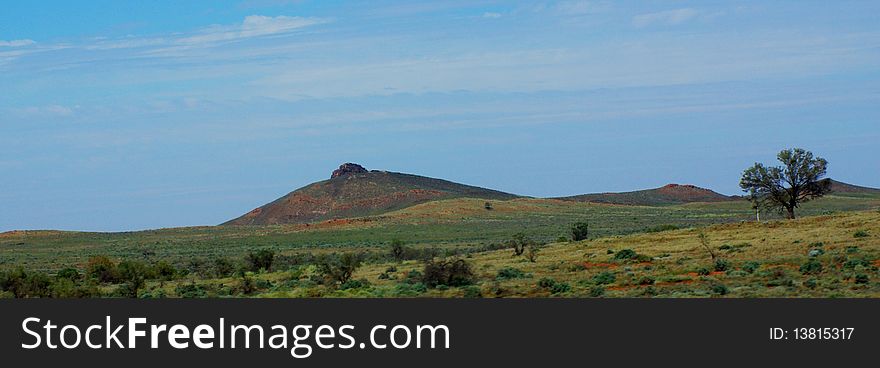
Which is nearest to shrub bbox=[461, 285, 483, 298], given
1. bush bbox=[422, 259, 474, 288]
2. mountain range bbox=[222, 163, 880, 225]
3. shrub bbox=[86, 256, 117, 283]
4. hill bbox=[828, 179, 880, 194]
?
bush bbox=[422, 259, 474, 288]

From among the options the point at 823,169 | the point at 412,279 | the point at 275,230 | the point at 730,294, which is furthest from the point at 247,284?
the point at 275,230

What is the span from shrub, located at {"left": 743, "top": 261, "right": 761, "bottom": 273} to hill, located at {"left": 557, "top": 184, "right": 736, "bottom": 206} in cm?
12761

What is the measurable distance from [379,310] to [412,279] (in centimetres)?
1693

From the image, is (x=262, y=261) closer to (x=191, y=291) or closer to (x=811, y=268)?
(x=191, y=291)

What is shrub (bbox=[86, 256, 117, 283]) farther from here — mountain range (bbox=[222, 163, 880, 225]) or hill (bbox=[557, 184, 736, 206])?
hill (bbox=[557, 184, 736, 206])

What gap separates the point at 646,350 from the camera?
61.9ft

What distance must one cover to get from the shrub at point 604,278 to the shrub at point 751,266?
4.06 metres

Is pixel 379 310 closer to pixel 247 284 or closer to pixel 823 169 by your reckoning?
pixel 247 284

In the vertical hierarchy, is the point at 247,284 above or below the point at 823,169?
below

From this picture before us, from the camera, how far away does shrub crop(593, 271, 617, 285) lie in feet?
110

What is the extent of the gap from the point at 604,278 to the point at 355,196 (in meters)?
131

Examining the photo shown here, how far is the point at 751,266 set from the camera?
35.1 meters

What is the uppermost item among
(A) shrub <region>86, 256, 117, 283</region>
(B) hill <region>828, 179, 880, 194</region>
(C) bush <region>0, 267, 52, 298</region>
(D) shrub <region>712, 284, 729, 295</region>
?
(B) hill <region>828, 179, 880, 194</region>

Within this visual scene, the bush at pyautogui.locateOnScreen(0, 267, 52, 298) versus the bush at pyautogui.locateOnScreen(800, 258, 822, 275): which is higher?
the bush at pyautogui.locateOnScreen(0, 267, 52, 298)
